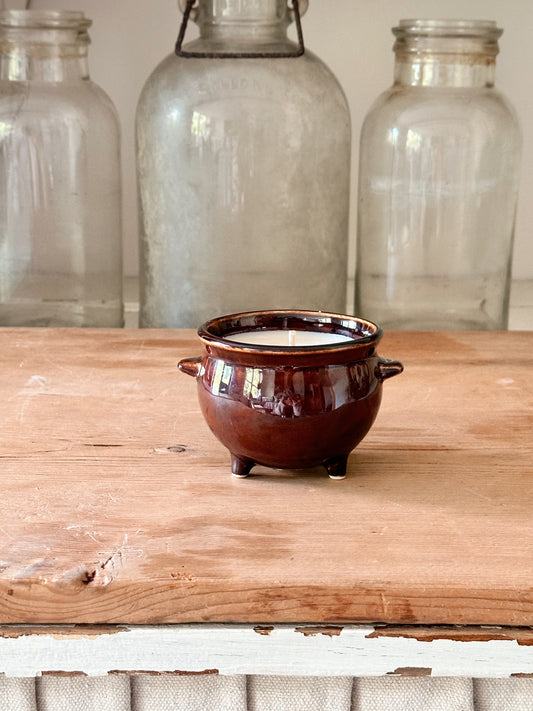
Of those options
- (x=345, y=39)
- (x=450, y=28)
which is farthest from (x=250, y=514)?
(x=345, y=39)

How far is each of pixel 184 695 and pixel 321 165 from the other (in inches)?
24.8

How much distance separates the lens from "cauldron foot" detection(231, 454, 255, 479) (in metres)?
0.53

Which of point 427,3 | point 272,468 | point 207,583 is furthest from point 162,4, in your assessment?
point 207,583

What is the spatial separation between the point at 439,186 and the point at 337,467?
21.1 inches

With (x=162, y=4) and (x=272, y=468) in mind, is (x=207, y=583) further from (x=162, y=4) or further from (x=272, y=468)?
(x=162, y=4)

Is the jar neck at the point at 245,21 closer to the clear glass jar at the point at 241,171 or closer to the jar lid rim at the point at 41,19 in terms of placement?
the clear glass jar at the point at 241,171

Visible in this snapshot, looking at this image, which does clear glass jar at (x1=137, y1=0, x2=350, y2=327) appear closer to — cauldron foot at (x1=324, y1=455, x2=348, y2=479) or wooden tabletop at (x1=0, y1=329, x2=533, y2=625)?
wooden tabletop at (x1=0, y1=329, x2=533, y2=625)

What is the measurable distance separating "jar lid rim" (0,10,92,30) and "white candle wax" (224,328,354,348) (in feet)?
1.80

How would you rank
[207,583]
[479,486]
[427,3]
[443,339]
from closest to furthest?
1. [207,583]
2. [479,486]
3. [443,339]
4. [427,3]

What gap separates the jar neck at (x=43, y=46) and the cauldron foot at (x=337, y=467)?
630 mm

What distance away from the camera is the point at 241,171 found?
95 cm

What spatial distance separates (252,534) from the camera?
0.47 m

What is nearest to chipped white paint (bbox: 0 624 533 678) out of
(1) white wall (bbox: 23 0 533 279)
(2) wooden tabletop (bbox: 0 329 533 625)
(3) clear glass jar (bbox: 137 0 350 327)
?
(2) wooden tabletop (bbox: 0 329 533 625)

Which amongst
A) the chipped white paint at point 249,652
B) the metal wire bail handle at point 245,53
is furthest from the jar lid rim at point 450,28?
the chipped white paint at point 249,652
